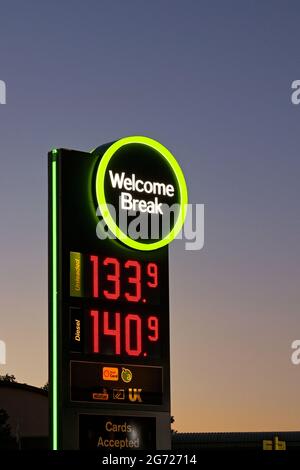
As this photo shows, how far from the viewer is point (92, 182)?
82.0 feet

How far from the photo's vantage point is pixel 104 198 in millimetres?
25016

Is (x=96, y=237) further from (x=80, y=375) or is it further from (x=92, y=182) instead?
(x=80, y=375)

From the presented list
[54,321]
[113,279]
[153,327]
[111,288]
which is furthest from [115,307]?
[54,321]

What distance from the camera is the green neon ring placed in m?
25.0

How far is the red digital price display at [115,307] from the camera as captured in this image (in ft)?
79.3

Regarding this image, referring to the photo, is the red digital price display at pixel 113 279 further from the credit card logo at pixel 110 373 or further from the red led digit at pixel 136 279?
the credit card logo at pixel 110 373

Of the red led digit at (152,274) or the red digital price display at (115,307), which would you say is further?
the red led digit at (152,274)

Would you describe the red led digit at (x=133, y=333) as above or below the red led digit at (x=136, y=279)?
below

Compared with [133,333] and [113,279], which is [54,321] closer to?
[113,279]

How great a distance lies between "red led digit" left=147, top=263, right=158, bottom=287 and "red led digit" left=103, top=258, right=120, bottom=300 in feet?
2.78

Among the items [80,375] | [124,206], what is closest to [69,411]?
[80,375]

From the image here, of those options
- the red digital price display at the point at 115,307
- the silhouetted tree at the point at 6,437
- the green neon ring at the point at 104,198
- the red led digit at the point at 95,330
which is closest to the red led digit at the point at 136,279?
the red digital price display at the point at 115,307

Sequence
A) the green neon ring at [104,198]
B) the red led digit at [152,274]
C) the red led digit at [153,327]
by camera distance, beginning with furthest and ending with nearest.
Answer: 1. the red led digit at [152,274]
2. the red led digit at [153,327]
3. the green neon ring at [104,198]

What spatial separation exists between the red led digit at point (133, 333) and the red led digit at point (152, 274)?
2.88 feet
